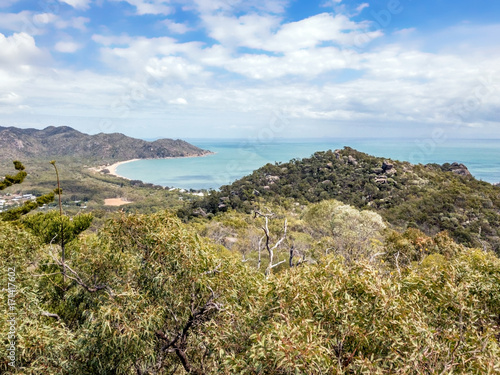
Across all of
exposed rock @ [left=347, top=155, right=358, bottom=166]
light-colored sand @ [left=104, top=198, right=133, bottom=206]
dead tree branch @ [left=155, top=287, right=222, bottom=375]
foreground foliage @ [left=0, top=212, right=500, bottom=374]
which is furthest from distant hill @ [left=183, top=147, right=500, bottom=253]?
light-colored sand @ [left=104, top=198, right=133, bottom=206]

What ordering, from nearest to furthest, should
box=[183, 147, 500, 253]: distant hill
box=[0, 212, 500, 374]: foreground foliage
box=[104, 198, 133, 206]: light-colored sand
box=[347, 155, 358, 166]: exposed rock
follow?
box=[0, 212, 500, 374]: foreground foliage, box=[183, 147, 500, 253]: distant hill, box=[347, 155, 358, 166]: exposed rock, box=[104, 198, 133, 206]: light-colored sand

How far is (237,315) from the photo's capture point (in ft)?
13.5

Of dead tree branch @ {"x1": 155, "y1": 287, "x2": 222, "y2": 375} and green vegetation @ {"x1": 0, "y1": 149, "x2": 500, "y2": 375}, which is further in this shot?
dead tree branch @ {"x1": 155, "y1": 287, "x2": 222, "y2": 375}

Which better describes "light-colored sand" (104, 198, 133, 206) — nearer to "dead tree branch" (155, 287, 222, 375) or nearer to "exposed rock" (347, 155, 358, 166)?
"exposed rock" (347, 155, 358, 166)

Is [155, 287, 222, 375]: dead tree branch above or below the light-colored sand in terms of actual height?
above

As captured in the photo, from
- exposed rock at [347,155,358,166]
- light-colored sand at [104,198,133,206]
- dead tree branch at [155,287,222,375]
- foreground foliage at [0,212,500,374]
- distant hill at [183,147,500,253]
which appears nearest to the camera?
foreground foliage at [0,212,500,374]

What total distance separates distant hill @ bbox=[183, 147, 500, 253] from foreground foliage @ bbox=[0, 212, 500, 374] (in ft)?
90.3

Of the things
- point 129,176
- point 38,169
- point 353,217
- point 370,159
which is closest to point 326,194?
point 370,159

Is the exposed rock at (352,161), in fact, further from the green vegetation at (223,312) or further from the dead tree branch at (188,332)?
the dead tree branch at (188,332)

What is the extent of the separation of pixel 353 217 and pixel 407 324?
18.4 meters

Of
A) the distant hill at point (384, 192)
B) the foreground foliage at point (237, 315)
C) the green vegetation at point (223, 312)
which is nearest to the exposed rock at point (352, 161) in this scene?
the distant hill at point (384, 192)

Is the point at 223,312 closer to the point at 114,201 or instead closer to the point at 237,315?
the point at 237,315

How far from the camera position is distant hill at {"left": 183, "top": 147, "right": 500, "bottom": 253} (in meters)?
30.3

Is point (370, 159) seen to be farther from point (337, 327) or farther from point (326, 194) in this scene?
point (337, 327)
